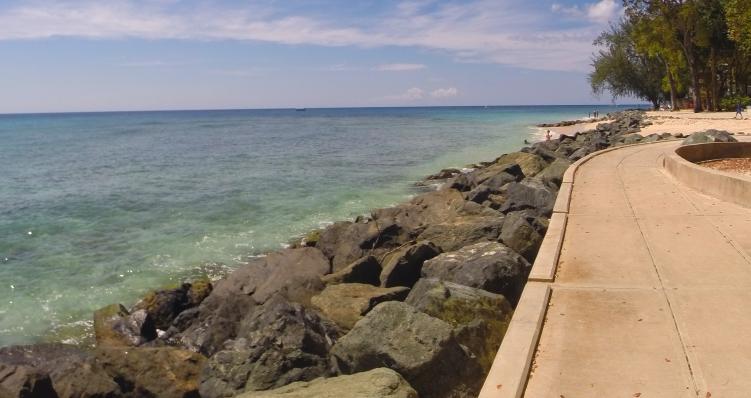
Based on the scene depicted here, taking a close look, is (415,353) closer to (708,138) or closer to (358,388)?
(358,388)

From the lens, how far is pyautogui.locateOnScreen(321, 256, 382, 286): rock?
9.42 metres

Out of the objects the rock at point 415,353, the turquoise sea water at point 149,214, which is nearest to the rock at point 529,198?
the turquoise sea water at point 149,214

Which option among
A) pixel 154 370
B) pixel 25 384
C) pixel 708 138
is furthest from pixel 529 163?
pixel 25 384

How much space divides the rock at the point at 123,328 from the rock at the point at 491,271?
4491 mm

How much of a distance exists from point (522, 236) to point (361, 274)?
255 centimetres

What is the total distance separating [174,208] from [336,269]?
458 inches

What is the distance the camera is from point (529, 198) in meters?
12.6

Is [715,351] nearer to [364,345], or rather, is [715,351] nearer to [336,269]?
[364,345]

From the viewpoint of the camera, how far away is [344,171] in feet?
100

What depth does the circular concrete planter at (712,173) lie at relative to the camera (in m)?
9.73

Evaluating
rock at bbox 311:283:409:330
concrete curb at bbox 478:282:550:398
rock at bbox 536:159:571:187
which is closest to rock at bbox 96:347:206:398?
rock at bbox 311:283:409:330

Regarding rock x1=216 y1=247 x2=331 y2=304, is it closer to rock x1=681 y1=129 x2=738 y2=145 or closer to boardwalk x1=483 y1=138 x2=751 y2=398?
boardwalk x1=483 y1=138 x2=751 y2=398

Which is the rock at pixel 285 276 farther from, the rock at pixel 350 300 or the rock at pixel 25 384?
the rock at pixel 25 384

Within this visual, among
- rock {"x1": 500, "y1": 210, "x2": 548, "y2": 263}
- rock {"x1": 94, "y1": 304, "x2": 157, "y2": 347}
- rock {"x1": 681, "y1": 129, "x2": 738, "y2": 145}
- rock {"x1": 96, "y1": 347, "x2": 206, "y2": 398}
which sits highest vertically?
rock {"x1": 681, "y1": 129, "x2": 738, "y2": 145}
